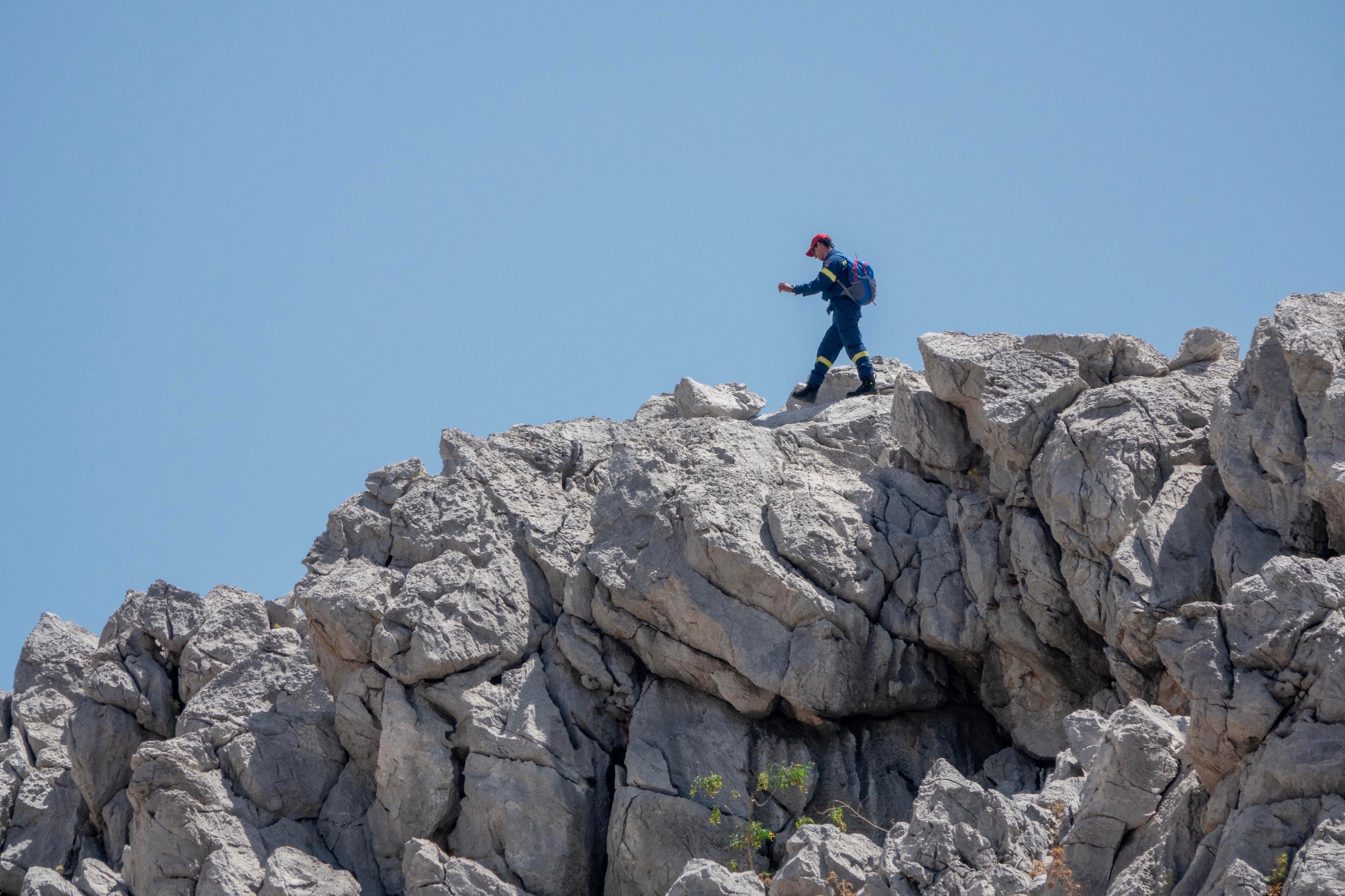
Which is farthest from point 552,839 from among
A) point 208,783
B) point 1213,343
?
point 1213,343

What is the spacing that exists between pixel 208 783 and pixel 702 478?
33.0ft

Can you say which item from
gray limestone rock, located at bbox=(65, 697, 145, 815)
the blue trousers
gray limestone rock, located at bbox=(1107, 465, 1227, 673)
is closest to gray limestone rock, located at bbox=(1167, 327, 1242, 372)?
gray limestone rock, located at bbox=(1107, 465, 1227, 673)

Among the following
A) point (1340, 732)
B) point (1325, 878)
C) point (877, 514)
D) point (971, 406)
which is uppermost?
point (971, 406)

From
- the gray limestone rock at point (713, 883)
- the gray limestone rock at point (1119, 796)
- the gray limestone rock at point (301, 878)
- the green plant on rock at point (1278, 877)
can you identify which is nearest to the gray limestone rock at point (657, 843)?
the gray limestone rock at point (713, 883)

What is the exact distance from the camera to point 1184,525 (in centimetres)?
1958

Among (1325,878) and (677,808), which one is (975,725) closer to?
(677,808)

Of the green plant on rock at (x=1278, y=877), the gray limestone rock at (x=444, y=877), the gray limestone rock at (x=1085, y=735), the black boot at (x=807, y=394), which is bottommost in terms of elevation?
the green plant on rock at (x=1278, y=877)

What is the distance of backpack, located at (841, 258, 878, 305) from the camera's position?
91.0ft

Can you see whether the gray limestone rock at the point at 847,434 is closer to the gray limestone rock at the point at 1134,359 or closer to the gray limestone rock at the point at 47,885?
the gray limestone rock at the point at 1134,359

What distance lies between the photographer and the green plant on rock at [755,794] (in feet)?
65.8

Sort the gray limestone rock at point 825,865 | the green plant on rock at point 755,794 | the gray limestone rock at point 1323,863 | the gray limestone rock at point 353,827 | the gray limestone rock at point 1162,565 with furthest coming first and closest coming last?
1. the gray limestone rock at point 353,827
2. the green plant on rock at point 755,794
3. the gray limestone rock at point 1162,565
4. the gray limestone rock at point 825,865
5. the gray limestone rock at point 1323,863

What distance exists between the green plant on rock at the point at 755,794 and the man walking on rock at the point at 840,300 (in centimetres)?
982

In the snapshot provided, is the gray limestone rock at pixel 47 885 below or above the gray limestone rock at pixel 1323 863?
above

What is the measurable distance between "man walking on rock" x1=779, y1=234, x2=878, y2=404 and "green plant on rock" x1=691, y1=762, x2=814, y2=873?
9.82 m
